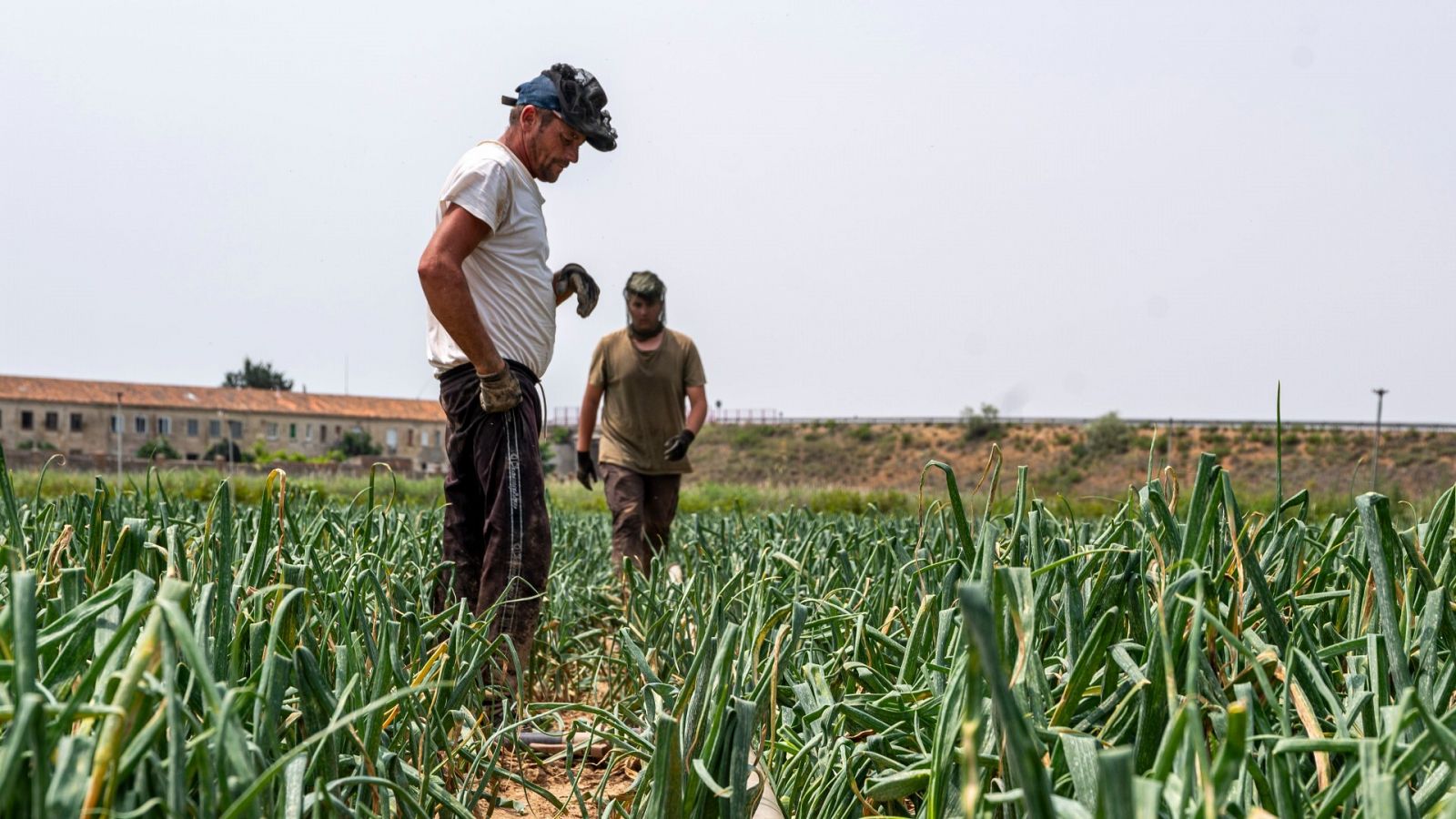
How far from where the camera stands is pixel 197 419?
199ft

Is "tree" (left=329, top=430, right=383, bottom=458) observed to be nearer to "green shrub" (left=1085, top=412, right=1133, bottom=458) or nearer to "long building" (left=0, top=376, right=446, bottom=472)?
"long building" (left=0, top=376, right=446, bottom=472)

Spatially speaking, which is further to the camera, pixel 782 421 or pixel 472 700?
pixel 782 421

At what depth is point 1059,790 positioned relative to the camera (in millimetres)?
1164

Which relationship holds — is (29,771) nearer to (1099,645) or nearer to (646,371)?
(1099,645)

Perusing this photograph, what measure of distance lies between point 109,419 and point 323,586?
64.7 meters

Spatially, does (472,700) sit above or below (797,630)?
below

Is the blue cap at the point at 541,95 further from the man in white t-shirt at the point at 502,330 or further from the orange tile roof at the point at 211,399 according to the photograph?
the orange tile roof at the point at 211,399

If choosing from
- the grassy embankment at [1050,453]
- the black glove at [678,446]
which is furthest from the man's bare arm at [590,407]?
the grassy embankment at [1050,453]

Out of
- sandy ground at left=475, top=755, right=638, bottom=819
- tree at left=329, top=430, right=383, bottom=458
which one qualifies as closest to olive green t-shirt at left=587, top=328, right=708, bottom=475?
sandy ground at left=475, top=755, right=638, bottom=819

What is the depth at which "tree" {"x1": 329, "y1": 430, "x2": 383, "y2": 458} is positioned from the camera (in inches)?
2445

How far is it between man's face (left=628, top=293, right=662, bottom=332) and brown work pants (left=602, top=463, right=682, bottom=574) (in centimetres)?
66

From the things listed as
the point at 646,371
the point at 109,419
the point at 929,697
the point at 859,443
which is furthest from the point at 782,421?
the point at 929,697

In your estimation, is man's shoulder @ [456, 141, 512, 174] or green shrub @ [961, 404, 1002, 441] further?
green shrub @ [961, 404, 1002, 441]

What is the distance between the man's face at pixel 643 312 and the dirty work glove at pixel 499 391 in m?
2.52
